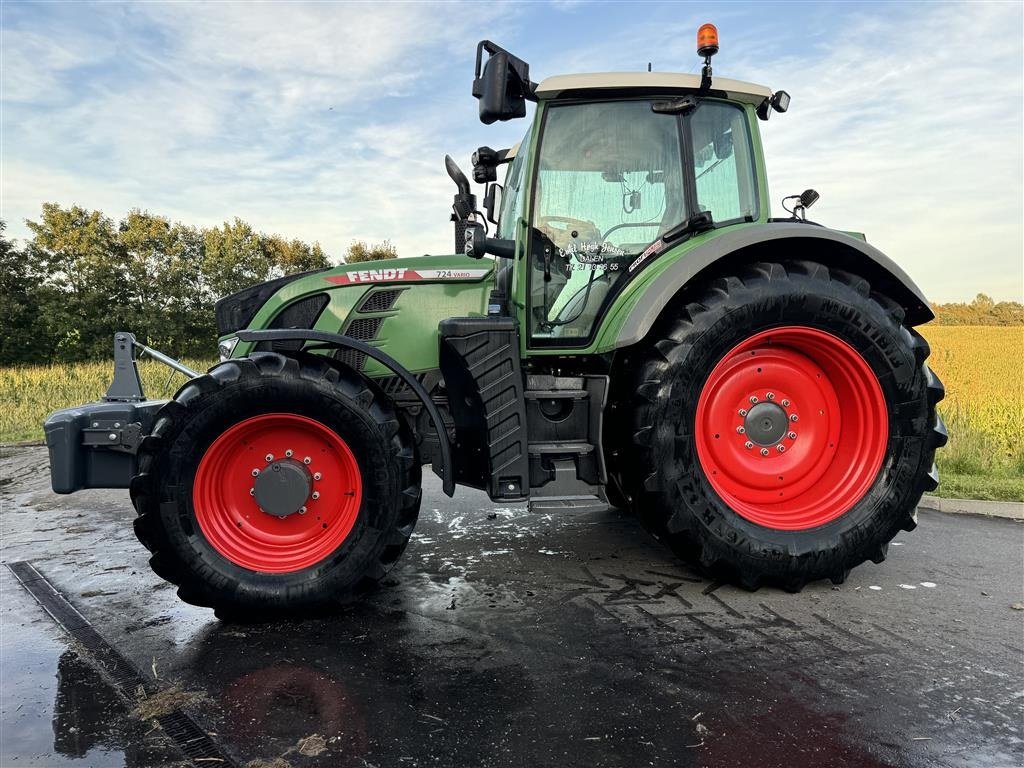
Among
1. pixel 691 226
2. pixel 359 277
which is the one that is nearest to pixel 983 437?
pixel 691 226

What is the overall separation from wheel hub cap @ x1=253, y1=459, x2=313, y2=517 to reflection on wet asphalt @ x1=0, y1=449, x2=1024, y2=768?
1.76ft

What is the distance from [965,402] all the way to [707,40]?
23.7ft

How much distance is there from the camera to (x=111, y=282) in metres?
29.9

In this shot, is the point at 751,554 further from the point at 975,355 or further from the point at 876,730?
the point at 975,355

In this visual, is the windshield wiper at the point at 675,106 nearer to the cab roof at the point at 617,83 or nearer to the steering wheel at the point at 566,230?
A: the cab roof at the point at 617,83

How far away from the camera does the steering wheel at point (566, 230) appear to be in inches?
144

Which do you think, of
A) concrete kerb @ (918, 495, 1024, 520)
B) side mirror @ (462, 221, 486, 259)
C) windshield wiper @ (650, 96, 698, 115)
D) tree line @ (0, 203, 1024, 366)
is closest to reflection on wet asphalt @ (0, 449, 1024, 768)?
concrete kerb @ (918, 495, 1024, 520)

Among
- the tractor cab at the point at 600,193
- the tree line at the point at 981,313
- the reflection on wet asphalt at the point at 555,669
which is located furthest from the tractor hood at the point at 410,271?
the tree line at the point at 981,313

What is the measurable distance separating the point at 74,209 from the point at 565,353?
3446 centimetres

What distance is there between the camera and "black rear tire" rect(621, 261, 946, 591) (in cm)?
328

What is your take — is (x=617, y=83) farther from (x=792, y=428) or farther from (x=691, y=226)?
(x=792, y=428)

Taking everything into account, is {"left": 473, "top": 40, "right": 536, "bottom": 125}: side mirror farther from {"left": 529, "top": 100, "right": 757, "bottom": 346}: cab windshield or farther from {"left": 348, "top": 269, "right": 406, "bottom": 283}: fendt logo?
{"left": 348, "top": 269, "right": 406, "bottom": 283}: fendt logo

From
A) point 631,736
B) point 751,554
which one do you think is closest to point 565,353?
point 751,554

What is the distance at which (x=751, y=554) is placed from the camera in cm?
333
